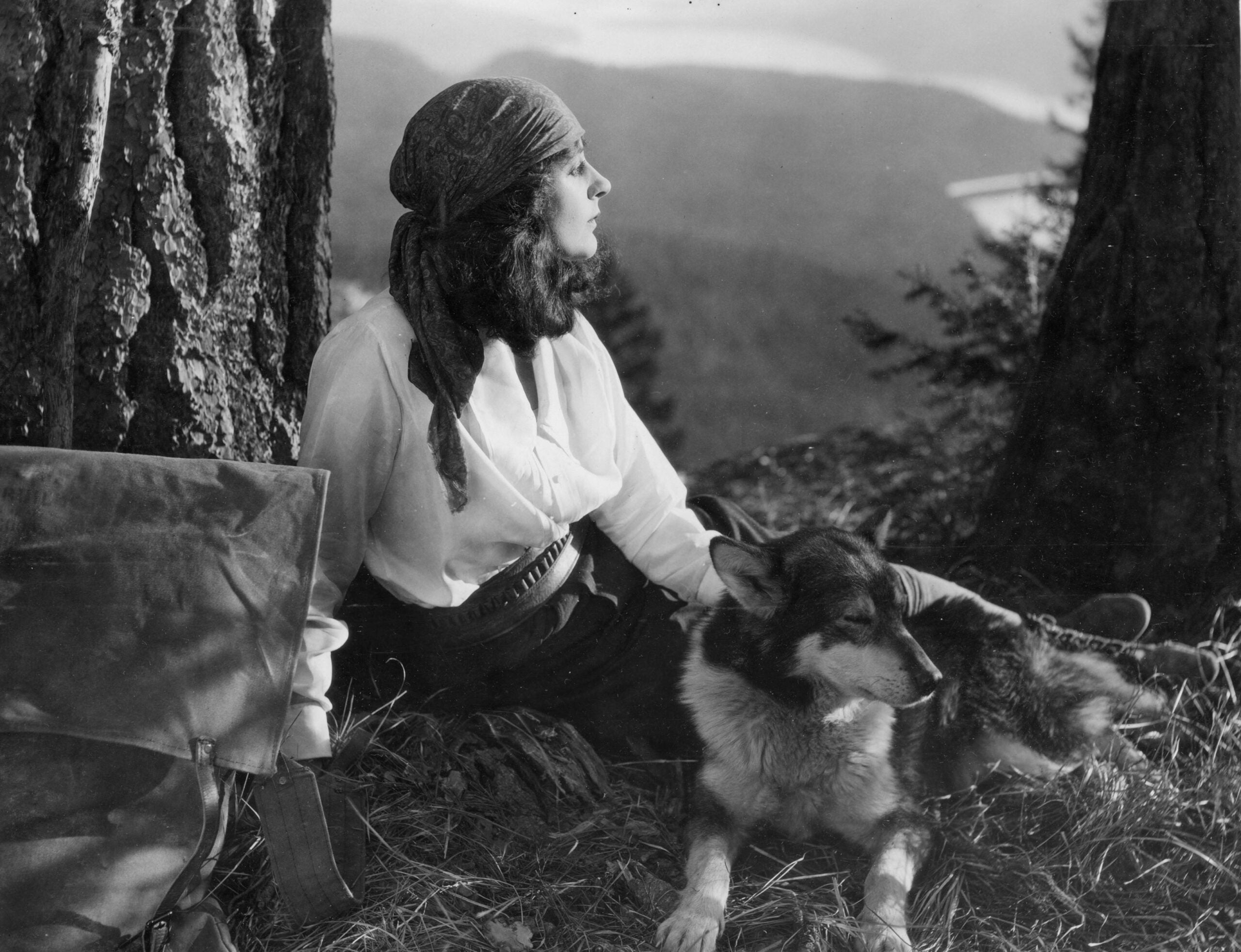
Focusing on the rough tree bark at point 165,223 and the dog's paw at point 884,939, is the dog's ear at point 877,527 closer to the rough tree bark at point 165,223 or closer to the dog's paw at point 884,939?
the dog's paw at point 884,939

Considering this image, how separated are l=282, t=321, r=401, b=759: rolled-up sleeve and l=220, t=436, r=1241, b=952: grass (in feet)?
1.46

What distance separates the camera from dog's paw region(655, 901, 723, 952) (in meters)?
2.62

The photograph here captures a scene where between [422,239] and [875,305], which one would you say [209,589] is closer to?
[422,239]

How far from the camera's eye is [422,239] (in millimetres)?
2873

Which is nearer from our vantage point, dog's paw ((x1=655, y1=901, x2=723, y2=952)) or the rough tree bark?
dog's paw ((x1=655, y1=901, x2=723, y2=952))

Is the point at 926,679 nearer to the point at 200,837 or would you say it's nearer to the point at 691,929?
the point at 691,929

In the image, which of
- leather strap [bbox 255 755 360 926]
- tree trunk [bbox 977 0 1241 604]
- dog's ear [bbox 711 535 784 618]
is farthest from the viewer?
tree trunk [bbox 977 0 1241 604]

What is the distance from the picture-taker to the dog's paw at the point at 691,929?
103 inches

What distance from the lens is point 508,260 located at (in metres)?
2.84

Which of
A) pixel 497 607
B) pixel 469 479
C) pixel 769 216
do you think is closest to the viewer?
pixel 469 479

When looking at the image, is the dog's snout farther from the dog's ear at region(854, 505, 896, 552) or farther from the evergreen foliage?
the evergreen foliage

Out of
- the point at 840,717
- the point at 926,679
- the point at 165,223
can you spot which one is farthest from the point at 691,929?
the point at 165,223

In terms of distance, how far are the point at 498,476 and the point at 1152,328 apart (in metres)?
2.63

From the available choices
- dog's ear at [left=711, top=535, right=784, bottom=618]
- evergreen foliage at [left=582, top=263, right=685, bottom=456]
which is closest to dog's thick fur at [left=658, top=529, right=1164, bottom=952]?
dog's ear at [left=711, top=535, right=784, bottom=618]
